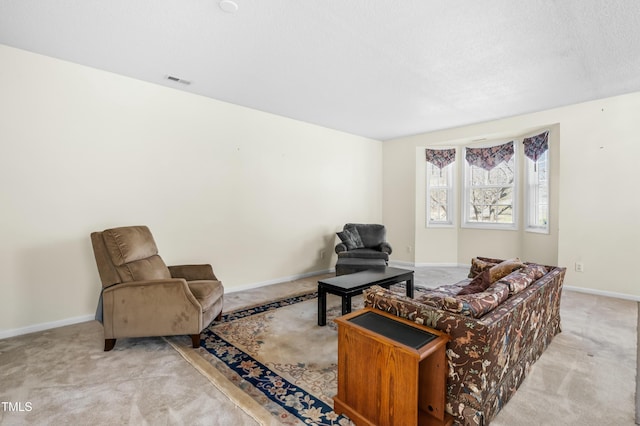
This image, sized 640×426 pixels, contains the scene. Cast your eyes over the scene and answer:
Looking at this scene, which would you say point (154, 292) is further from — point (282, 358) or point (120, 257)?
point (282, 358)

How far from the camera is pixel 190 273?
10.9 feet

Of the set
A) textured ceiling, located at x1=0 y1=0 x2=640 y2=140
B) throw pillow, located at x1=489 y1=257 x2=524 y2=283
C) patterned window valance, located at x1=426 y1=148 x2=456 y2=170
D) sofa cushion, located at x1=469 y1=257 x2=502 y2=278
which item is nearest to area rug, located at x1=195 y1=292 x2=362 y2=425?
throw pillow, located at x1=489 y1=257 x2=524 y2=283

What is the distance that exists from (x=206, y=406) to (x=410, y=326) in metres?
1.34

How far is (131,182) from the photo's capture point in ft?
11.4

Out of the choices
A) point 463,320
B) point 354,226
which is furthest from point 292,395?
point 354,226

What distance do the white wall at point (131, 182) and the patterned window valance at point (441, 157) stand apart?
7.88 feet

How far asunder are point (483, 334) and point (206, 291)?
233 centimetres

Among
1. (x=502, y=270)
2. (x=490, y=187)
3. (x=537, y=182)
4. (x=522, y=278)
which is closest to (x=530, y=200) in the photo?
(x=537, y=182)

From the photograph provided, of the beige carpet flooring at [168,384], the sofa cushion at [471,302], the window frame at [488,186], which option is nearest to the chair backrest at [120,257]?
the beige carpet flooring at [168,384]

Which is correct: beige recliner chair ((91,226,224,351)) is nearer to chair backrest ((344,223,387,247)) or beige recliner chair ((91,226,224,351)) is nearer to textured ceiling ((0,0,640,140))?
textured ceiling ((0,0,640,140))

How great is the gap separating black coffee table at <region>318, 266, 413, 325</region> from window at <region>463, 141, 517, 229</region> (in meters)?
3.02

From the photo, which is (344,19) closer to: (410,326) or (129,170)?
(410,326)

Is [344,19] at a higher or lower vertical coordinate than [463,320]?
higher

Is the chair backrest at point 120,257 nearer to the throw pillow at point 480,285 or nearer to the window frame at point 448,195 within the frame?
the throw pillow at point 480,285
